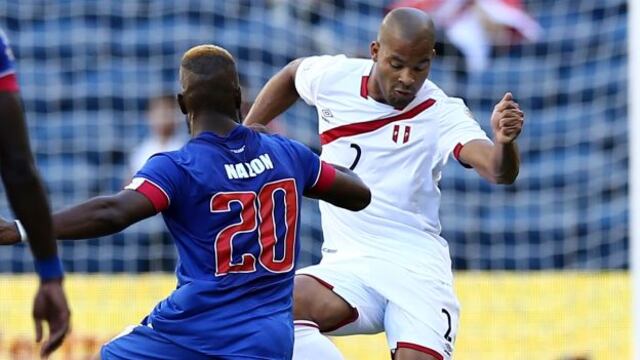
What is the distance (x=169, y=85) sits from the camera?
1227 centimetres

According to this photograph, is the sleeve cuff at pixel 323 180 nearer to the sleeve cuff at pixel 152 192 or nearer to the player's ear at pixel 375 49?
the sleeve cuff at pixel 152 192

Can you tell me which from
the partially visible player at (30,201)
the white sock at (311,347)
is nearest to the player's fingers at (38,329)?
the partially visible player at (30,201)

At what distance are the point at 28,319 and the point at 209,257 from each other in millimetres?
5344

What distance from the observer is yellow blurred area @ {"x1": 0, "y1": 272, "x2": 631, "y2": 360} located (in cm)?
1032

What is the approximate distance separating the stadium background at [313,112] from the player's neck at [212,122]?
20.2ft

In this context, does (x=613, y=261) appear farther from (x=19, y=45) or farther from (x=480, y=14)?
(x=19, y=45)

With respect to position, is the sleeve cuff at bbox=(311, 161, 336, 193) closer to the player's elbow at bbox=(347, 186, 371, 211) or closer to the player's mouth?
the player's elbow at bbox=(347, 186, 371, 211)

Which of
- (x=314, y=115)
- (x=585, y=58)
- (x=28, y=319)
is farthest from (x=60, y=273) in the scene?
(x=585, y=58)

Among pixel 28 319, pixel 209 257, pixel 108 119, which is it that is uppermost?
pixel 209 257

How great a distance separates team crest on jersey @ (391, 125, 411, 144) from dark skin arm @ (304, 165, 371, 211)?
2.78ft

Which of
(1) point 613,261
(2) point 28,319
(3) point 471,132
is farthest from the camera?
(1) point 613,261

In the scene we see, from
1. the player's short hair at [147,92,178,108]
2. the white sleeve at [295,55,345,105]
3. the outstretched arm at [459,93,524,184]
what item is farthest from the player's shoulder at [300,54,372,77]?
the player's short hair at [147,92,178,108]

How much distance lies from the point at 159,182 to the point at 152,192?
0.05 m

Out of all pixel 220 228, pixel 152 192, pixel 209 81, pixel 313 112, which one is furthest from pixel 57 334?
pixel 313 112
